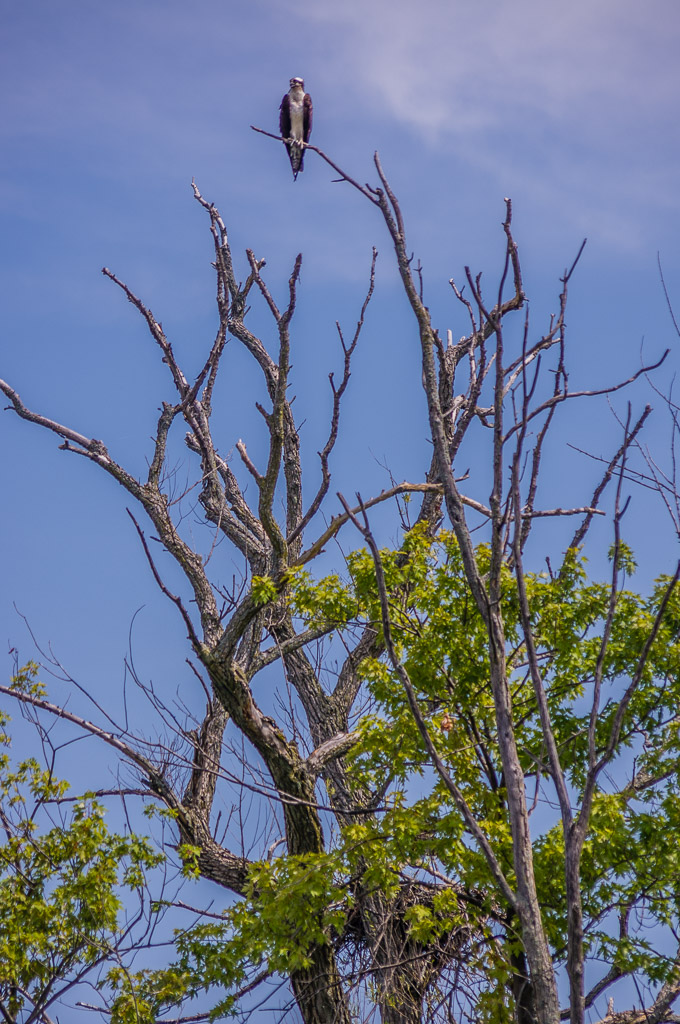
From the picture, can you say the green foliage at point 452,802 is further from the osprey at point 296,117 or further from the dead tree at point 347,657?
the osprey at point 296,117

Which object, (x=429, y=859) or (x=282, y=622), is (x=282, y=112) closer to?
(x=282, y=622)

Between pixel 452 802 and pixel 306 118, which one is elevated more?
pixel 306 118

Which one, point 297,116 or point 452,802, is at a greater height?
point 297,116

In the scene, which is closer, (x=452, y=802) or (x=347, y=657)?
(x=452, y=802)

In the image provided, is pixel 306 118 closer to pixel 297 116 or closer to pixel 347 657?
pixel 297 116

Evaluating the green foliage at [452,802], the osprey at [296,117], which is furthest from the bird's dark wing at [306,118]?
the green foliage at [452,802]

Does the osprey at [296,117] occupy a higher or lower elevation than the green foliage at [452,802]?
higher

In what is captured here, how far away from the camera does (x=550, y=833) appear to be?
8320 mm

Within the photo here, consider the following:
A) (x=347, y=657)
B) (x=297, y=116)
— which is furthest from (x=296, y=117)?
(x=347, y=657)

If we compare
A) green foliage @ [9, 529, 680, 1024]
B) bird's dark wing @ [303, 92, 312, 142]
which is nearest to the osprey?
bird's dark wing @ [303, 92, 312, 142]

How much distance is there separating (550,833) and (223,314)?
712 cm

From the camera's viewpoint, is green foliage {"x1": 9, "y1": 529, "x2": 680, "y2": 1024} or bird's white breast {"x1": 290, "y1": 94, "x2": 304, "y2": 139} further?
bird's white breast {"x1": 290, "y1": 94, "x2": 304, "y2": 139}

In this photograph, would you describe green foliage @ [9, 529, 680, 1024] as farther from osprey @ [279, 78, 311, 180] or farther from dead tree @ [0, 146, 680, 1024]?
osprey @ [279, 78, 311, 180]

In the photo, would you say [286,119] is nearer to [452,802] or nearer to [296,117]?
[296,117]
